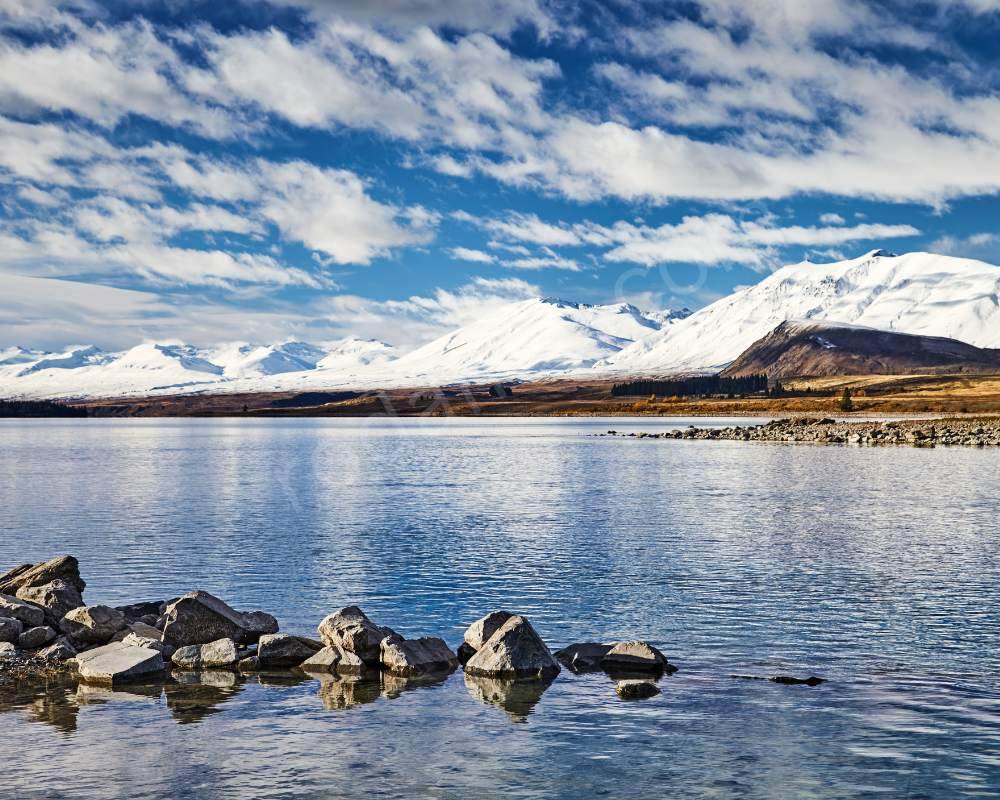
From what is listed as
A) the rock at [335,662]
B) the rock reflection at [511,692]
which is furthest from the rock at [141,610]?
the rock reflection at [511,692]

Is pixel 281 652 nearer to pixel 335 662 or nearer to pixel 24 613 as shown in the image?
pixel 335 662

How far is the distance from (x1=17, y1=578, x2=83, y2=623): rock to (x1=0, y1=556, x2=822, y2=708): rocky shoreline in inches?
30.8

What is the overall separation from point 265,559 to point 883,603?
23.0m

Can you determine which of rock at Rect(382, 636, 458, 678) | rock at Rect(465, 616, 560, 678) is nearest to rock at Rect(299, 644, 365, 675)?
rock at Rect(382, 636, 458, 678)

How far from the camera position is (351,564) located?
39062mm

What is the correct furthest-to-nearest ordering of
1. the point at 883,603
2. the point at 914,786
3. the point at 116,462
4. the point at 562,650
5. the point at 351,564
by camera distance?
the point at 116,462 → the point at 351,564 → the point at 883,603 → the point at 562,650 → the point at 914,786

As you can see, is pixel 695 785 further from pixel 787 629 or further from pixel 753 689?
pixel 787 629

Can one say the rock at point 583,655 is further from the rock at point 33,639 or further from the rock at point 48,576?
the rock at point 48,576

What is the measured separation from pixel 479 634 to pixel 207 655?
661 centimetres

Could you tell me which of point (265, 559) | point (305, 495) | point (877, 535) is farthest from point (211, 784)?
point (305, 495)

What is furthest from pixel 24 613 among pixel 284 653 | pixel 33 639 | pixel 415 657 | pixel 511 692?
pixel 511 692

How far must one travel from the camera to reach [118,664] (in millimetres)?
23719

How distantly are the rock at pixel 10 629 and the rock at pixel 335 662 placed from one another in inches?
308

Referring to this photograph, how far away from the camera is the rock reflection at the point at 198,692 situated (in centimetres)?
2092
